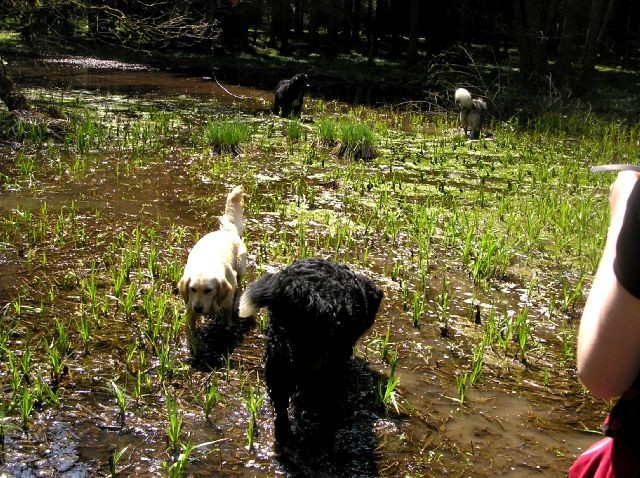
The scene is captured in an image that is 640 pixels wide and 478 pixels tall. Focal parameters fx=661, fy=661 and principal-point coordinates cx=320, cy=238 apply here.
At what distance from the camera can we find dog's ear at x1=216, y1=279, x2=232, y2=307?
14.3 feet

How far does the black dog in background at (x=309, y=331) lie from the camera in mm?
3307

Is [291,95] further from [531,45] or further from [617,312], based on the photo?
[617,312]

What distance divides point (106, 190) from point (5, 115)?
146 inches

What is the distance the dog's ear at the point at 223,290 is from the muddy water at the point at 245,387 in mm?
339

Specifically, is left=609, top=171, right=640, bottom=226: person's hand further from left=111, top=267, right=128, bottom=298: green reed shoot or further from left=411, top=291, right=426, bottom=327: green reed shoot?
left=111, top=267, right=128, bottom=298: green reed shoot

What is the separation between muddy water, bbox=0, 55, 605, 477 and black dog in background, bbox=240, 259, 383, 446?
25 centimetres

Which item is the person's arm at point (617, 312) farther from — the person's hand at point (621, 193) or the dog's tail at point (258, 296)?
the dog's tail at point (258, 296)

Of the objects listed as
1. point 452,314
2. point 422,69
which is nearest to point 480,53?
point 422,69

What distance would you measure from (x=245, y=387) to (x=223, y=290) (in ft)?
2.35

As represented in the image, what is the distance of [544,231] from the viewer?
22.8 ft

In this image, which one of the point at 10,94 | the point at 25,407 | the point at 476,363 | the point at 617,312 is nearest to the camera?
the point at 617,312

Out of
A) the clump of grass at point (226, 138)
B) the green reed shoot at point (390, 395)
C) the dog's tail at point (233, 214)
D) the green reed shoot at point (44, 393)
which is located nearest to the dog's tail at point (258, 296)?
the green reed shoot at point (390, 395)

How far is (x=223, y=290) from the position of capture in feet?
14.4

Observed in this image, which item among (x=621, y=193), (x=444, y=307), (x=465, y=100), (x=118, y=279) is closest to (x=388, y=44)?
(x=465, y=100)
